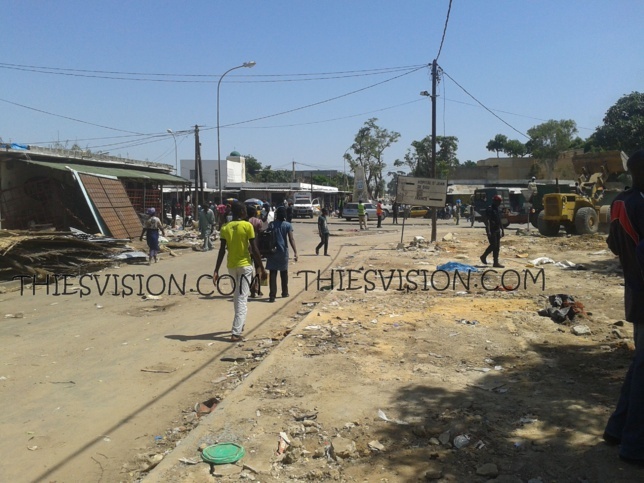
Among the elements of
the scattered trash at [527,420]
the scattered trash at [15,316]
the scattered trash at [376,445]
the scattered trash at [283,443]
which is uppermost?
the scattered trash at [527,420]

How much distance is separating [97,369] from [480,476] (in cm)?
434

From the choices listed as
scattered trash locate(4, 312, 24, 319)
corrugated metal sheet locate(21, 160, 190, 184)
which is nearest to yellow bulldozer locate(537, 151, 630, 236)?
corrugated metal sheet locate(21, 160, 190, 184)

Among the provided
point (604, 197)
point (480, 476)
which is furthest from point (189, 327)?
point (604, 197)

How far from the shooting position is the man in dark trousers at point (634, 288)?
333cm

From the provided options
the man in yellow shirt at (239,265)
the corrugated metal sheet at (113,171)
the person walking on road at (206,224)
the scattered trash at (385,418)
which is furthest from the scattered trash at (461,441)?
the corrugated metal sheet at (113,171)

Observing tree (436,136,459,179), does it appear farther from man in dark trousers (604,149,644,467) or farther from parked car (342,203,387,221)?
man in dark trousers (604,149,644,467)

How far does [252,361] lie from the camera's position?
640 cm

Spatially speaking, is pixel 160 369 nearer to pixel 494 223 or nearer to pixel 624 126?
pixel 494 223

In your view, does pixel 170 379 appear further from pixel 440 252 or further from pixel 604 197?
pixel 604 197

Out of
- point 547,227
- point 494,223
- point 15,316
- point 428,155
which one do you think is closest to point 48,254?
point 15,316

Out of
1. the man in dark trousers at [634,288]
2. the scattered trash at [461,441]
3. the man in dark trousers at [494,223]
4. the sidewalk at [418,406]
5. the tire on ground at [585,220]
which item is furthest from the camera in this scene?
the tire on ground at [585,220]

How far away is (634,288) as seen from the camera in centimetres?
343

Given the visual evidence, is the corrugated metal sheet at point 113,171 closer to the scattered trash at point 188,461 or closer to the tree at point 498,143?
the scattered trash at point 188,461

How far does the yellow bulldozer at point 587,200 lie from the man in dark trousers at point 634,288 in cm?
2132
